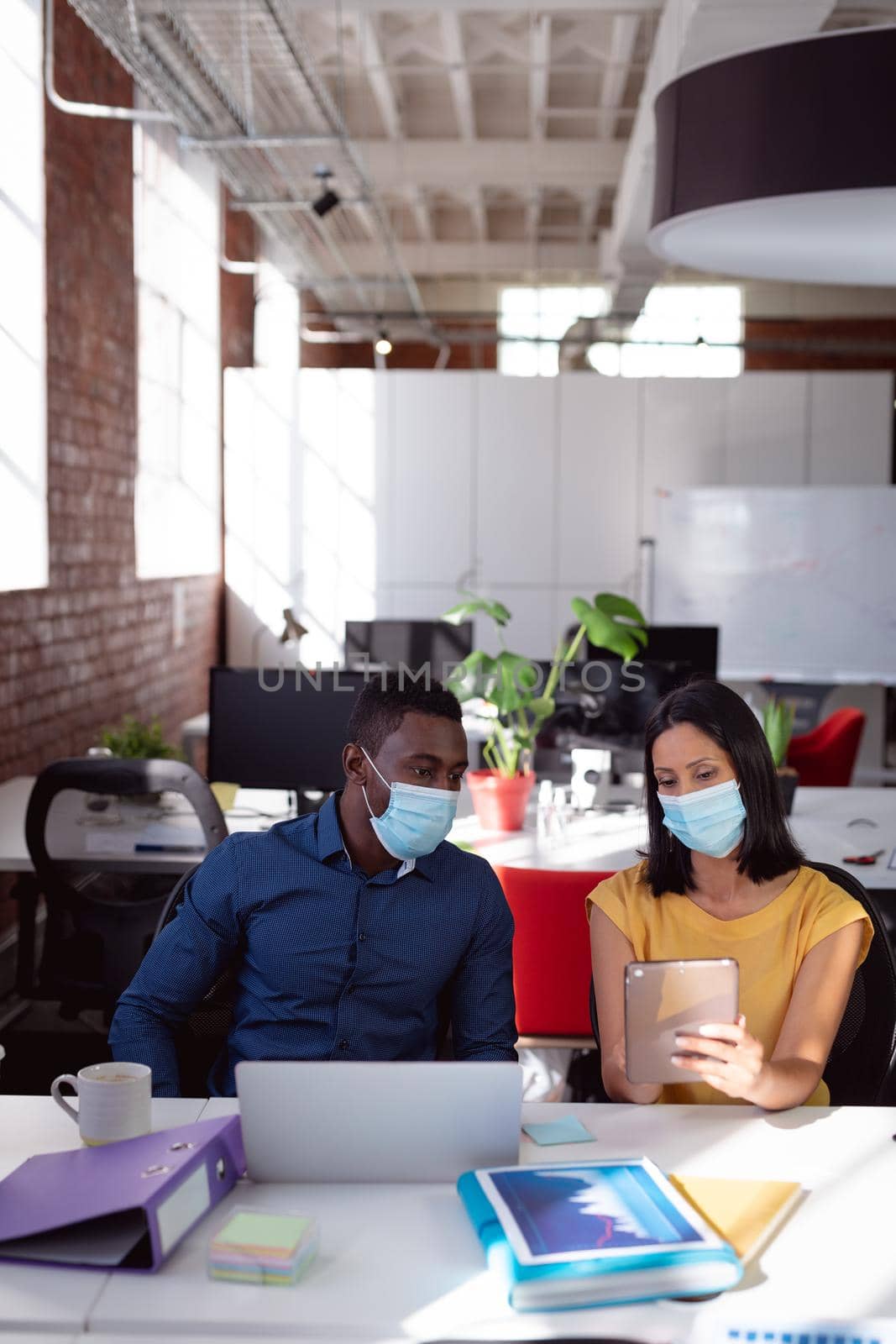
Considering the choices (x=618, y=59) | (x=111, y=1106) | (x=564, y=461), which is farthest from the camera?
(x=564, y=461)

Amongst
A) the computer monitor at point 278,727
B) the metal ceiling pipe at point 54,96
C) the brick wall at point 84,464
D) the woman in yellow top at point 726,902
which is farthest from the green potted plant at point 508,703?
the metal ceiling pipe at point 54,96

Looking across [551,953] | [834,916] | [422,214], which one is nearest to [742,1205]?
[834,916]

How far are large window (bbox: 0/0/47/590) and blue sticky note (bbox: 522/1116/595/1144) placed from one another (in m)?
3.58

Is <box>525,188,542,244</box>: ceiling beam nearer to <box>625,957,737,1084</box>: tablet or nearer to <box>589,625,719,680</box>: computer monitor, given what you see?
<box>589,625,719,680</box>: computer monitor

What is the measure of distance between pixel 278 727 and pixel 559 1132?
90.7 inches

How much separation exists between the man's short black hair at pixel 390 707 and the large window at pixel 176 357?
4828 mm

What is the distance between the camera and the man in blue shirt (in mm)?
1978

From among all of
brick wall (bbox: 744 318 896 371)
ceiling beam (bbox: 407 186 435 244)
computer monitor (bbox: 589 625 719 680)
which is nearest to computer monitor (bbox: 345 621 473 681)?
computer monitor (bbox: 589 625 719 680)

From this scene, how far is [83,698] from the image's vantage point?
5641 millimetres

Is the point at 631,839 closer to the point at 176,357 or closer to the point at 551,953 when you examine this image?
the point at 551,953

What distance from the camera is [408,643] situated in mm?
5789

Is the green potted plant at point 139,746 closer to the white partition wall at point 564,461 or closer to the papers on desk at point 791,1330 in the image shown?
the papers on desk at point 791,1330

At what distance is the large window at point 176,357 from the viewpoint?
6938 mm

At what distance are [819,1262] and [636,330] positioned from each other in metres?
12.0
